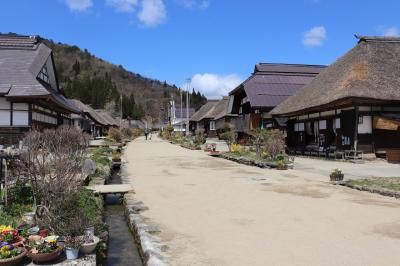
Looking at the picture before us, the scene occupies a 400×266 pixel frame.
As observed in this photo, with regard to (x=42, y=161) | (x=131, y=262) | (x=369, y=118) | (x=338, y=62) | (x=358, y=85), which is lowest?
(x=131, y=262)

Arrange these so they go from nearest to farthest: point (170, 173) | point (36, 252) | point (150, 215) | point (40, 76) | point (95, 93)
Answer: point (36, 252)
point (150, 215)
point (170, 173)
point (40, 76)
point (95, 93)

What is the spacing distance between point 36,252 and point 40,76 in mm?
22847

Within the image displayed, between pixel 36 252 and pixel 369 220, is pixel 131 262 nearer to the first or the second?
pixel 36 252

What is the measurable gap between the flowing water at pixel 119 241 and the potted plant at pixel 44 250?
1094 millimetres

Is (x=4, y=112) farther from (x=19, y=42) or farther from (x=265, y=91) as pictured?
(x=265, y=91)

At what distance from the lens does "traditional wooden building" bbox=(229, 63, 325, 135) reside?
112 ft

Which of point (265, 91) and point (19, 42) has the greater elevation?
point (19, 42)

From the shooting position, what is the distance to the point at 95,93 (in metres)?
95.3

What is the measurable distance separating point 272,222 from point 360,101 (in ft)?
48.2

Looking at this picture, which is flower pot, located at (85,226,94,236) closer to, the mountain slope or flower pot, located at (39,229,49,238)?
flower pot, located at (39,229,49,238)

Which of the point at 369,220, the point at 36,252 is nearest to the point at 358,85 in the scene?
the point at 369,220

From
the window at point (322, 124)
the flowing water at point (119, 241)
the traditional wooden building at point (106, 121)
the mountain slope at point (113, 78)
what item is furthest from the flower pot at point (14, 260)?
the mountain slope at point (113, 78)

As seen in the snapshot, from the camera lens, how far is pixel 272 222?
7406mm

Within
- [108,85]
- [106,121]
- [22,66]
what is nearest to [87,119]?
[106,121]
